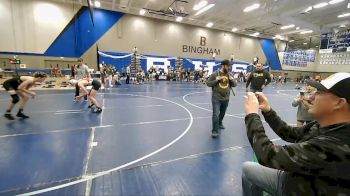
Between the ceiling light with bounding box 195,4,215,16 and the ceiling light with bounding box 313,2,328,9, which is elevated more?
the ceiling light with bounding box 195,4,215,16

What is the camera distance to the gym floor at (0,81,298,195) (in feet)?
8.27

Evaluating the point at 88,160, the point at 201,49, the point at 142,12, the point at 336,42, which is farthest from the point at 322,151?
the point at 201,49

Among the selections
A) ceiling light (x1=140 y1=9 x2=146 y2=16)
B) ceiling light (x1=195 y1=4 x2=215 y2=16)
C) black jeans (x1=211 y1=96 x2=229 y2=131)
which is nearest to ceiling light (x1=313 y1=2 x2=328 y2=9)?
ceiling light (x1=195 y1=4 x2=215 y2=16)

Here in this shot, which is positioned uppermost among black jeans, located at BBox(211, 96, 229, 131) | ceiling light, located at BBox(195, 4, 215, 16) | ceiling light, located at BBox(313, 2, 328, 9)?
ceiling light, located at BBox(195, 4, 215, 16)

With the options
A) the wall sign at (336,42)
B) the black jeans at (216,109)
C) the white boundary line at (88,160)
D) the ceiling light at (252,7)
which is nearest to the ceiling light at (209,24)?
the ceiling light at (252,7)

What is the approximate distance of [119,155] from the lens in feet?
11.1

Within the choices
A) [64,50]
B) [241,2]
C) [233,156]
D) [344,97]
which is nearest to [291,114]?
[233,156]

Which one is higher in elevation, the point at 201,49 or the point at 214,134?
the point at 201,49

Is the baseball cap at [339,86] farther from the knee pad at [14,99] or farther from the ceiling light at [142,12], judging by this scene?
the ceiling light at [142,12]

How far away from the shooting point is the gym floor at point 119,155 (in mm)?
2521

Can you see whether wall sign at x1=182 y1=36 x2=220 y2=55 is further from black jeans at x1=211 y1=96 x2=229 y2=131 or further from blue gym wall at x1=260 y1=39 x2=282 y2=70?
black jeans at x1=211 y1=96 x2=229 y2=131

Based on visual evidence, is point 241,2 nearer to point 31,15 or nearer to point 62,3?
point 62,3

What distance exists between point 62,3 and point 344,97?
21.3 metres

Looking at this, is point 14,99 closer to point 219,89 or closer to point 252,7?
point 219,89
